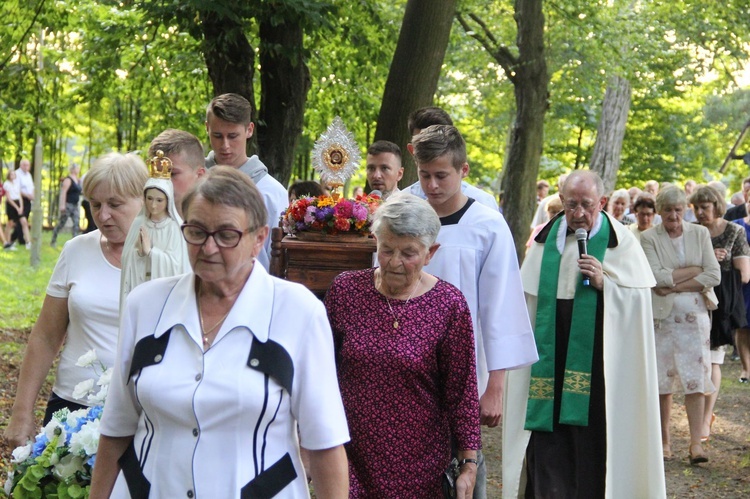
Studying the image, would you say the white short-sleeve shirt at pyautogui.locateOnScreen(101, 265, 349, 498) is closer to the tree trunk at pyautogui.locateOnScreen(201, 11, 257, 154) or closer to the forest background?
the forest background

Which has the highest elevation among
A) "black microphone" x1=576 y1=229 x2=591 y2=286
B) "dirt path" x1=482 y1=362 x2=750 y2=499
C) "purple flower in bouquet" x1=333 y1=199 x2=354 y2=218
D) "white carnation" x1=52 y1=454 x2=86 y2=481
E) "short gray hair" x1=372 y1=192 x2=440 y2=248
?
"purple flower in bouquet" x1=333 y1=199 x2=354 y2=218

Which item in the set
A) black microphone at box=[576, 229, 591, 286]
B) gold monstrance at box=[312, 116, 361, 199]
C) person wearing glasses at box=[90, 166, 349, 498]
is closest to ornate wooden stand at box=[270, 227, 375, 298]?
gold monstrance at box=[312, 116, 361, 199]

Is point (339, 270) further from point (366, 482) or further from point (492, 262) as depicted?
point (366, 482)

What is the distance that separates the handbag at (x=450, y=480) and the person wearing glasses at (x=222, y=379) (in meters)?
1.49

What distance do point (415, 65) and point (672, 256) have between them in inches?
130

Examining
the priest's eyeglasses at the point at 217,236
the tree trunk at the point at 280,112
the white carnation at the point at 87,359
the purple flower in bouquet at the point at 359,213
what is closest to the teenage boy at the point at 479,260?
the purple flower in bouquet at the point at 359,213

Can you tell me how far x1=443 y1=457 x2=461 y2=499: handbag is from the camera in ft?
16.0

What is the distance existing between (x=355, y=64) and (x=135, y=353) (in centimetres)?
1491

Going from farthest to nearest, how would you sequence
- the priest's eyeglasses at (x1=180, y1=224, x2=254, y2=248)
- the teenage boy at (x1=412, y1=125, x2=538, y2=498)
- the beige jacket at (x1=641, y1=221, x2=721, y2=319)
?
the beige jacket at (x1=641, y1=221, x2=721, y2=319)
the teenage boy at (x1=412, y1=125, x2=538, y2=498)
the priest's eyeglasses at (x1=180, y1=224, x2=254, y2=248)

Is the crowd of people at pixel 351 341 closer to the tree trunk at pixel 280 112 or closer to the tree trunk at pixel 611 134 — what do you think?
the tree trunk at pixel 280 112

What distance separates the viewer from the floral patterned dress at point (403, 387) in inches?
190

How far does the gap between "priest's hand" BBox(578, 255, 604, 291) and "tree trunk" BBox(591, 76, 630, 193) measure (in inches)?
829

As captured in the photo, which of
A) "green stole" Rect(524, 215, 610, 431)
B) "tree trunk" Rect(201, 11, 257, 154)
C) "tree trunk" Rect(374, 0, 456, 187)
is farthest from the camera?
"tree trunk" Rect(374, 0, 456, 187)

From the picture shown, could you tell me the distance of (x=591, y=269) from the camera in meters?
7.50
